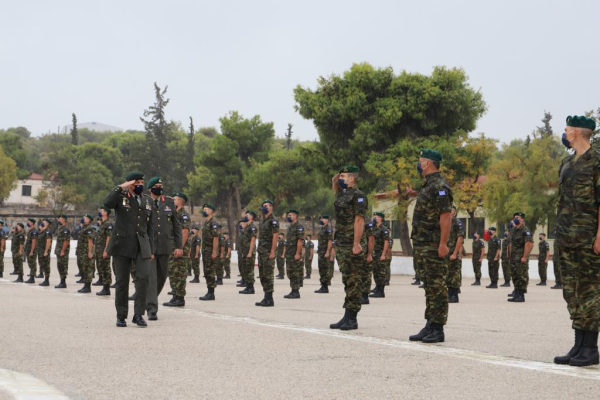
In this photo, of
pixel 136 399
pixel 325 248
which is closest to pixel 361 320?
pixel 136 399

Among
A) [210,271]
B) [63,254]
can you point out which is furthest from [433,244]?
[63,254]

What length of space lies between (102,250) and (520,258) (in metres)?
9.93

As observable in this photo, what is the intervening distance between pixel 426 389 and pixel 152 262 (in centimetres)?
689

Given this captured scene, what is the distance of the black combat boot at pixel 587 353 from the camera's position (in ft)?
23.4

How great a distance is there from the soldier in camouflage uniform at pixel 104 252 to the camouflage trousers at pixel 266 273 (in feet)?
13.6

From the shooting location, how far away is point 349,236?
33.4 feet

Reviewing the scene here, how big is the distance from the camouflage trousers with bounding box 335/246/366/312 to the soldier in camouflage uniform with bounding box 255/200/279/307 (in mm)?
4770

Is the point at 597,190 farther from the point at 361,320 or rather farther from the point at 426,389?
the point at 361,320

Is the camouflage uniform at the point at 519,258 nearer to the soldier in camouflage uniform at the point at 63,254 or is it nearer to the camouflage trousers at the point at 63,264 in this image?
the soldier in camouflage uniform at the point at 63,254

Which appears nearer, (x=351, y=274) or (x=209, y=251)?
(x=351, y=274)

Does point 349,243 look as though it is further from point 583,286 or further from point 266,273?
point 266,273

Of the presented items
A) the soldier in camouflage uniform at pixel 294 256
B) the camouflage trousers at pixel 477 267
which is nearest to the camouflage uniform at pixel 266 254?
the soldier in camouflage uniform at pixel 294 256

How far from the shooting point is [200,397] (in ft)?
18.5

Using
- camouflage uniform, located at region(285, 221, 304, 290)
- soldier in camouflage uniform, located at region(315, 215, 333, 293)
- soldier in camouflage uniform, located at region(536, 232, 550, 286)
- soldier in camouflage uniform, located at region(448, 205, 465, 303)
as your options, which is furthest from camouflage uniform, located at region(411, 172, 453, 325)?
soldier in camouflage uniform, located at region(536, 232, 550, 286)
